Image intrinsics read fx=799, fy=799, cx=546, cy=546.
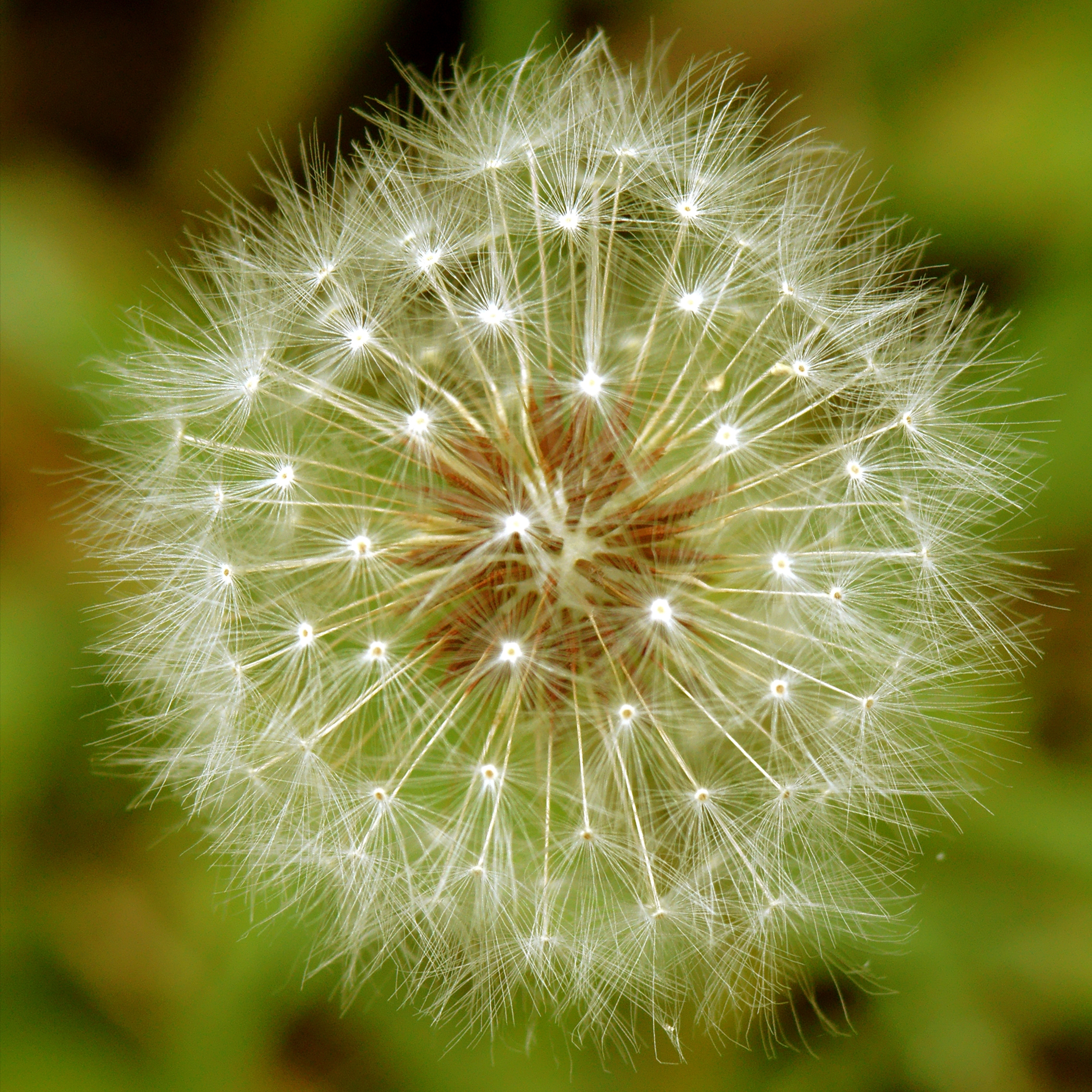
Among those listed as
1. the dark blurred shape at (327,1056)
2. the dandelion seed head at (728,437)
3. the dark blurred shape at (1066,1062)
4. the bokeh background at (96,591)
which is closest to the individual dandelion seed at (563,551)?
the dandelion seed head at (728,437)

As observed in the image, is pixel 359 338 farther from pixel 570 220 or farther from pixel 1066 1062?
pixel 1066 1062

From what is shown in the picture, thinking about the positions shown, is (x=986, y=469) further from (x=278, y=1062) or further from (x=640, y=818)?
(x=278, y=1062)

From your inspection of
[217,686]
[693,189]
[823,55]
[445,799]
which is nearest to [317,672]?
[217,686]

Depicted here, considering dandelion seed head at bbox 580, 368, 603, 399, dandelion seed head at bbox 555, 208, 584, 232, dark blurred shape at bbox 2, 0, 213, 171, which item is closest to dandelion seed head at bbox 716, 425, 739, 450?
dandelion seed head at bbox 580, 368, 603, 399

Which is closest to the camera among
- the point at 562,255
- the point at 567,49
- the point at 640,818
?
the point at 640,818

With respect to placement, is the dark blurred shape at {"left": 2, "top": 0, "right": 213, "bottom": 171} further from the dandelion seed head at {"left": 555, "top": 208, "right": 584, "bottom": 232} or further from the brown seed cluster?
the brown seed cluster

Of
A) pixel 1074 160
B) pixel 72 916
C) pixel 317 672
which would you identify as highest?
pixel 1074 160

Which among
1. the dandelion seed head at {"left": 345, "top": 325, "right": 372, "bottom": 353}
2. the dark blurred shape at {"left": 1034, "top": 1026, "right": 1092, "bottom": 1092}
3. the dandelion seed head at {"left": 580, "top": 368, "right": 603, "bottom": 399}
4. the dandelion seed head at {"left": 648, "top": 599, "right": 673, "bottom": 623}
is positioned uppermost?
the dandelion seed head at {"left": 345, "top": 325, "right": 372, "bottom": 353}

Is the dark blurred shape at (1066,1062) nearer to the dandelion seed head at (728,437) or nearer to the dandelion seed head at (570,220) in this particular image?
the dandelion seed head at (728,437)
